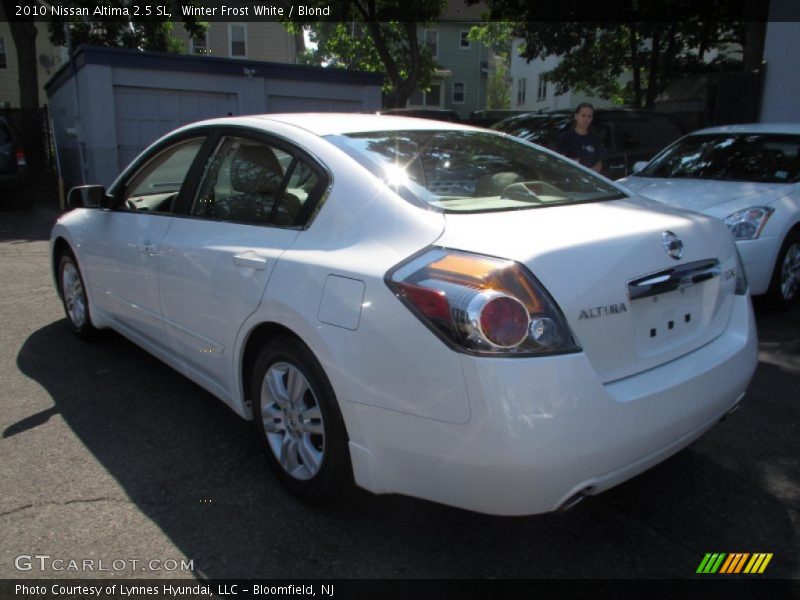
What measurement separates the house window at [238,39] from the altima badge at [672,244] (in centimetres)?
3274

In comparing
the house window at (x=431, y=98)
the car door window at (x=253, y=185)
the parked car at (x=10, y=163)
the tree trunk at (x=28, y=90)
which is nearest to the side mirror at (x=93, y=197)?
the car door window at (x=253, y=185)

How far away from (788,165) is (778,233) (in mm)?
1109

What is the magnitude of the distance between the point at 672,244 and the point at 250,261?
5.46 feet

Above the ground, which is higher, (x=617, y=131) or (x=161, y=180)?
(x=617, y=131)

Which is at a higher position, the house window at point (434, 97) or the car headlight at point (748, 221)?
the house window at point (434, 97)

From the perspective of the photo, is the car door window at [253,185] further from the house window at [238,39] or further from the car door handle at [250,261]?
the house window at [238,39]

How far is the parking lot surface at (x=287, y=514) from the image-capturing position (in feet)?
8.14

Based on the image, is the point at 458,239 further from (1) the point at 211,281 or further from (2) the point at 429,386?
(1) the point at 211,281

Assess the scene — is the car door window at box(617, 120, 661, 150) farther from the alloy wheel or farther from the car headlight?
the alloy wheel

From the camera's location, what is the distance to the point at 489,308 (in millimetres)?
2076

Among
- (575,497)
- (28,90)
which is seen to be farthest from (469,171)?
(28,90)

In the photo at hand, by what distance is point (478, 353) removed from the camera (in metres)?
2.05

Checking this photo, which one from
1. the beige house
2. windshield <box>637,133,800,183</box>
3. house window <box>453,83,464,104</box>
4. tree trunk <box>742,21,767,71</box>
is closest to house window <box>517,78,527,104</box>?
house window <box>453,83,464,104</box>

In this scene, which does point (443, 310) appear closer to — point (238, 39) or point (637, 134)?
point (637, 134)
